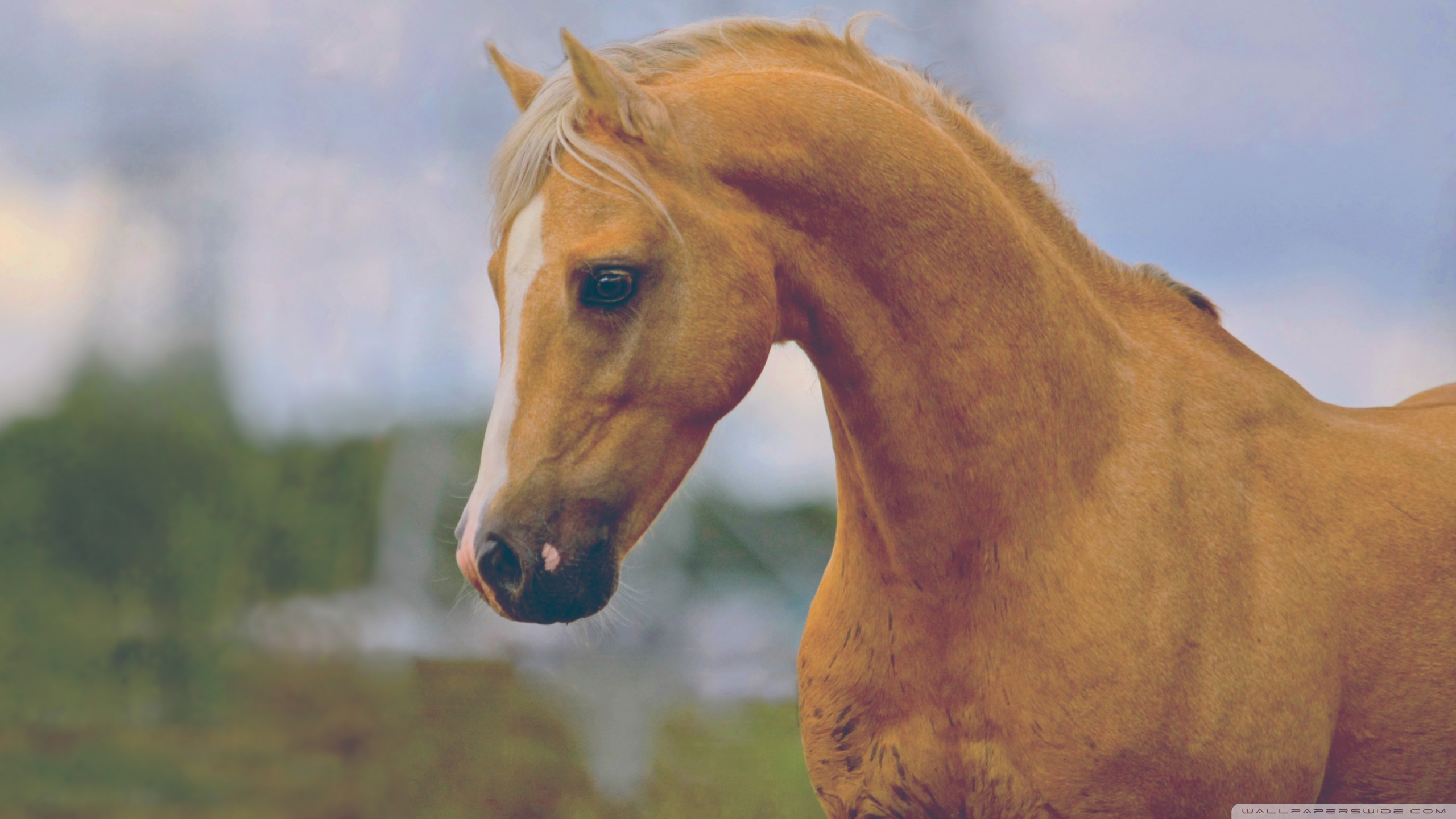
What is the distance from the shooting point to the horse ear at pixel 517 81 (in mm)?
1486

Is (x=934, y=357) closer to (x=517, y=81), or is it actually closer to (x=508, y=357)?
(x=508, y=357)

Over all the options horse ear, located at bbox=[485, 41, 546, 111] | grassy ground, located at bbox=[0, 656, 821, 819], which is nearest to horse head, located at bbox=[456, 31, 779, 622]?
horse ear, located at bbox=[485, 41, 546, 111]

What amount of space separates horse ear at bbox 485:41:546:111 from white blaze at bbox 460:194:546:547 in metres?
0.38

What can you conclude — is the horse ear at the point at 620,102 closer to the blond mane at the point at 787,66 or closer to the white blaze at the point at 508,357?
the blond mane at the point at 787,66

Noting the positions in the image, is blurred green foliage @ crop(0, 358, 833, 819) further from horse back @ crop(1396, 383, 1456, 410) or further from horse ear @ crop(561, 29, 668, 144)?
horse back @ crop(1396, 383, 1456, 410)

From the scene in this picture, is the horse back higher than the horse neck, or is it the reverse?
the horse back

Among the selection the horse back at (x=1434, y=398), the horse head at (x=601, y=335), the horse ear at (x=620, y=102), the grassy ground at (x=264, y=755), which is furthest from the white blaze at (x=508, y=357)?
the horse back at (x=1434, y=398)

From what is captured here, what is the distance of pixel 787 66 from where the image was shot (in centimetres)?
141

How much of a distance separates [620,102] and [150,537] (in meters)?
1.97

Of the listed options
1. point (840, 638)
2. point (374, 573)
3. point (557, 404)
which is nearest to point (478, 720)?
point (374, 573)

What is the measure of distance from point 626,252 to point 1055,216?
841 millimetres

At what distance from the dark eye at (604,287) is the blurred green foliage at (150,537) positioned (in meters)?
1.39

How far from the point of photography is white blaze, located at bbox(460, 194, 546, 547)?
1107 mm

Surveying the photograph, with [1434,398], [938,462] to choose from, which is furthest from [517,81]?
[1434,398]
